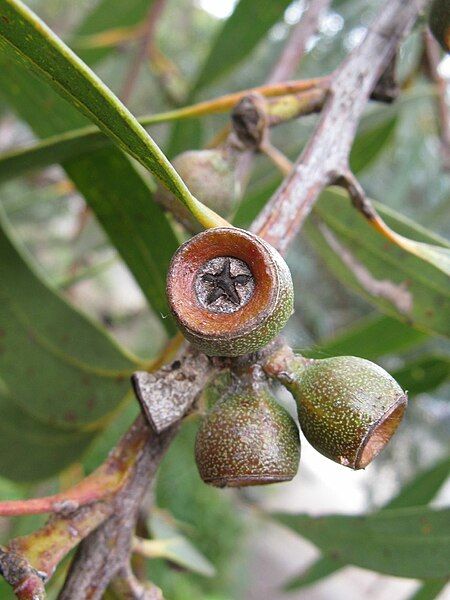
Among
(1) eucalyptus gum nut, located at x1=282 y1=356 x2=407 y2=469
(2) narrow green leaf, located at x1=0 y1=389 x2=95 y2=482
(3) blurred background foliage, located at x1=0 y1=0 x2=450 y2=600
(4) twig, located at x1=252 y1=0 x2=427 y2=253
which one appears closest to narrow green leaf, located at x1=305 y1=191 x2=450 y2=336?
(3) blurred background foliage, located at x1=0 y1=0 x2=450 y2=600

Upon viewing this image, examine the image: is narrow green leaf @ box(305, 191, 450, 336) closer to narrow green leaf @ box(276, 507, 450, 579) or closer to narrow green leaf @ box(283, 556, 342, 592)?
narrow green leaf @ box(276, 507, 450, 579)

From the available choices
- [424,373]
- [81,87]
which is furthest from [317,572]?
[81,87]

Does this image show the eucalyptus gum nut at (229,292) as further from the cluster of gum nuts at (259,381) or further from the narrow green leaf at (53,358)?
the narrow green leaf at (53,358)

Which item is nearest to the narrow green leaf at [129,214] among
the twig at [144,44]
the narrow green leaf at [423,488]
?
the narrow green leaf at [423,488]

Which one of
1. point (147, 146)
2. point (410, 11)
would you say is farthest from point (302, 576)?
point (147, 146)

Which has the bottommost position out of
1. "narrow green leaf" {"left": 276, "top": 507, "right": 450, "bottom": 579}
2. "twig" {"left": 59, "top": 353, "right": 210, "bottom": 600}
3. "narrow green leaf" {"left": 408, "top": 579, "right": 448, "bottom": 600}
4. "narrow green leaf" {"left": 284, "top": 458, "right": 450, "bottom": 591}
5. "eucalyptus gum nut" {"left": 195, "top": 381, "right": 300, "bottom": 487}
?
"narrow green leaf" {"left": 408, "top": 579, "right": 448, "bottom": 600}

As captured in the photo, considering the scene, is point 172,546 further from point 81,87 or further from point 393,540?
point 81,87
